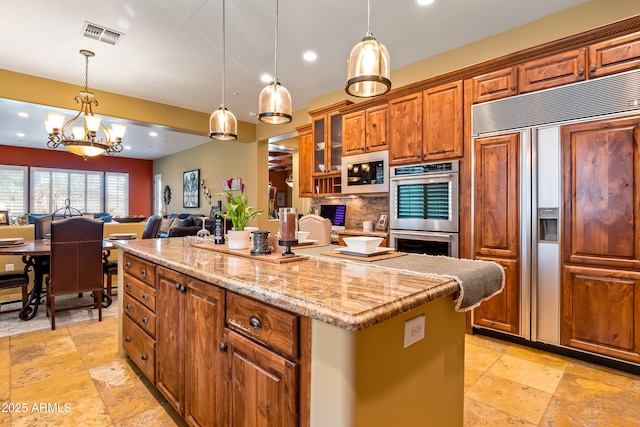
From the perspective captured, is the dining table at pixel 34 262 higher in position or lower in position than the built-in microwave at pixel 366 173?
lower

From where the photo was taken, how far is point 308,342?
1.00m

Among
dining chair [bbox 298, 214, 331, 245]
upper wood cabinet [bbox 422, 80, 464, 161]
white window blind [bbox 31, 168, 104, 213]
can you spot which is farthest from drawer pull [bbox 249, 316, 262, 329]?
white window blind [bbox 31, 168, 104, 213]

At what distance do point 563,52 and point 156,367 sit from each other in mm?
→ 3682

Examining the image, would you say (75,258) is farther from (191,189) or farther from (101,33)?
(191,189)

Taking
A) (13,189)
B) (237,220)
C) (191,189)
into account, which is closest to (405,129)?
(237,220)

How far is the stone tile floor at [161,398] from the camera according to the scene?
185cm

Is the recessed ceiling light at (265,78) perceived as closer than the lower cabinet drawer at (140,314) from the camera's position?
No

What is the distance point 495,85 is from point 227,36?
103 inches

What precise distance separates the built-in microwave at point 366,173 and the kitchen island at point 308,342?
2.21 meters

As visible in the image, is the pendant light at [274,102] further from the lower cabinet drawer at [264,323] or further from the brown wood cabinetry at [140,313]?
the lower cabinet drawer at [264,323]

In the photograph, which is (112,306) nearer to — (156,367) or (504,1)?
(156,367)

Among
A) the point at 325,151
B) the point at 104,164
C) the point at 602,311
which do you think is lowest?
the point at 602,311

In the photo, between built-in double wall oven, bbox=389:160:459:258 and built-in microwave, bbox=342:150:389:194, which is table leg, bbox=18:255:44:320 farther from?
built-in double wall oven, bbox=389:160:459:258

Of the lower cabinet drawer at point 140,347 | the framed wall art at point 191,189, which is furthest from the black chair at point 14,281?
the framed wall art at point 191,189
